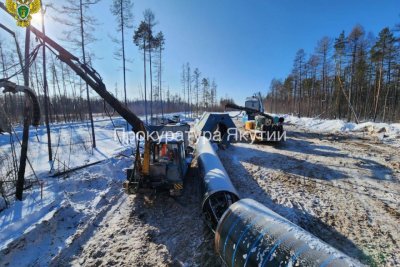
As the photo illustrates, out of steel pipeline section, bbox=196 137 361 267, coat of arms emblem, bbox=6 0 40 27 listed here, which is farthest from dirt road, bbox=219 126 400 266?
coat of arms emblem, bbox=6 0 40 27

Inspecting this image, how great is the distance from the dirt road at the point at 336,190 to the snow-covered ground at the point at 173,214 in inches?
1.2

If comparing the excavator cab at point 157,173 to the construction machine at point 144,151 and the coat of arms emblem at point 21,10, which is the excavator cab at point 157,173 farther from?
the coat of arms emblem at point 21,10

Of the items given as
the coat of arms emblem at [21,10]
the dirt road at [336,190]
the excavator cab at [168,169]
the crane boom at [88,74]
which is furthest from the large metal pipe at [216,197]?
the coat of arms emblem at [21,10]

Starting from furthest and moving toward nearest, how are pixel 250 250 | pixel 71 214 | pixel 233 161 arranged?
pixel 233 161 → pixel 71 214 → pixel 250 250

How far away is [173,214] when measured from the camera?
570cm

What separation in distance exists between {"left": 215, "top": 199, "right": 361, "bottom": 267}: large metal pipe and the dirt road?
7.20 ft

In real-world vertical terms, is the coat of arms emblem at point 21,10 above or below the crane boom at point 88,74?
above

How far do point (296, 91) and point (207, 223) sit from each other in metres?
49.4

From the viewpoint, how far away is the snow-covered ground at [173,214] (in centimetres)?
410

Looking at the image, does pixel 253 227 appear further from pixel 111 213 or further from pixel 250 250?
pixel 111 213

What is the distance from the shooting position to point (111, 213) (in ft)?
A: 18.7

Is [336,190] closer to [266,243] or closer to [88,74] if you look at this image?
[266,243]

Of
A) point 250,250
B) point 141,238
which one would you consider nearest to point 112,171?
point 141,238

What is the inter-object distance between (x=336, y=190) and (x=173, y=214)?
5.14 m
